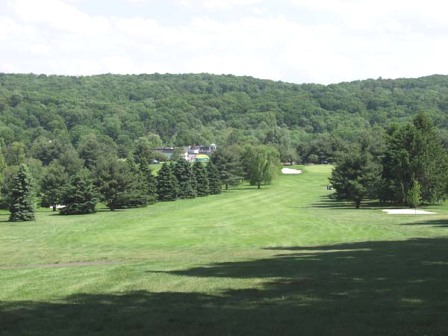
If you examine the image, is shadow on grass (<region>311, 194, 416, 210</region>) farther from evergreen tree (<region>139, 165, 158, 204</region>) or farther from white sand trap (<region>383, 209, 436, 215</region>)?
evergreen tree (<region>139, 165, 158, 204</region>)

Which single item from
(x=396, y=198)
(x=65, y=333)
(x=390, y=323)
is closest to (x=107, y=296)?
(x=65, y=333)

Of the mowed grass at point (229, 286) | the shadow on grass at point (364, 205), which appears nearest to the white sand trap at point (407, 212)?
the shadow on grass at point (364, 205)

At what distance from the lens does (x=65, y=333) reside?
1102 centimetres

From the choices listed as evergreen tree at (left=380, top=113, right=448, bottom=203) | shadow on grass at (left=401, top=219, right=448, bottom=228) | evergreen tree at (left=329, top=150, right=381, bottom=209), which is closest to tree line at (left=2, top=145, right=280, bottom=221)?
evergreen tree at (left=329, top=150, right=381, bottom=209)

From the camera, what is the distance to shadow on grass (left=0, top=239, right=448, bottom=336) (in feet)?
36.2

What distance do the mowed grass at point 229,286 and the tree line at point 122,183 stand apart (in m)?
25.5

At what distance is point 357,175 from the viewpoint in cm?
6450

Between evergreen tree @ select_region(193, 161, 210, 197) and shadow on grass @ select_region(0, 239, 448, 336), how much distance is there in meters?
76.5

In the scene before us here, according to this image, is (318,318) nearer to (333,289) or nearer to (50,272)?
(333,289)

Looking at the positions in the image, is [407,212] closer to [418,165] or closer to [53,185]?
[418,165]

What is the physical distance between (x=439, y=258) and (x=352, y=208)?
4073cm

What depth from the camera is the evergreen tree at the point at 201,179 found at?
9562 cm

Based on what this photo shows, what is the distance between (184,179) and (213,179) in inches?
324

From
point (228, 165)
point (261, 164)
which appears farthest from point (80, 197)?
point (261, 164)
